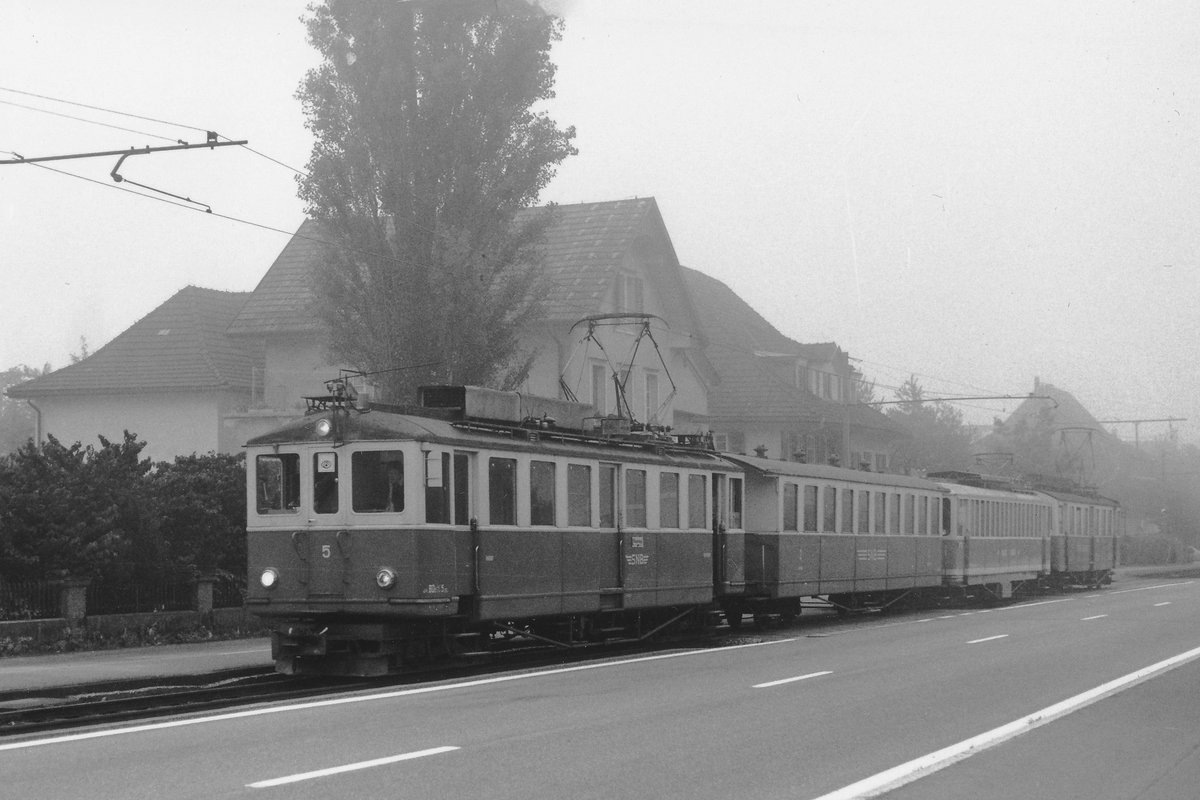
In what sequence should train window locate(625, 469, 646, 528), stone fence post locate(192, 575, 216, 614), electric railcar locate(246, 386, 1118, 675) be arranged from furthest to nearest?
1. stone fence post locate(192, 575, 216, 614)
2. train window locate(625, 469, 646, 528)
3. electric railcar locate(246, 386, 1118, 675)

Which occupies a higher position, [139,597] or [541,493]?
[541,493]

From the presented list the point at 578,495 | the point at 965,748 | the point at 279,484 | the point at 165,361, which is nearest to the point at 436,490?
the point at 279,484

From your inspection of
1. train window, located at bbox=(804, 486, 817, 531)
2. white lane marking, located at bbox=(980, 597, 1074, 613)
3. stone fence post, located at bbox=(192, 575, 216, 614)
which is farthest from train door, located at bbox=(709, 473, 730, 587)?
white lane marking, located at bbox=(980, 597, 1074, 613)

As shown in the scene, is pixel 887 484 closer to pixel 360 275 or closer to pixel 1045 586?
pixel 360 275

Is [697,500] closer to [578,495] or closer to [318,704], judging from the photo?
[578,495]

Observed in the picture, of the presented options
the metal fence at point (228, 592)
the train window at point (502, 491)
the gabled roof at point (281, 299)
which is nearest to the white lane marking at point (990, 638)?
the train window at point (502, 491)

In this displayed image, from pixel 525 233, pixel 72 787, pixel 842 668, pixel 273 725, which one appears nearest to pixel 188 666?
pixel 273 725

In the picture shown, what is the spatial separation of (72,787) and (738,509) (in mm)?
16374

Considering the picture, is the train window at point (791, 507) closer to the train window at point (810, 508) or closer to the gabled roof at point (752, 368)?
the train window at point (810, 508)

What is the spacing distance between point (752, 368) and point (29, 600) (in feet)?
124

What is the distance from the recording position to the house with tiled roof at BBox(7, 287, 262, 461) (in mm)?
42469

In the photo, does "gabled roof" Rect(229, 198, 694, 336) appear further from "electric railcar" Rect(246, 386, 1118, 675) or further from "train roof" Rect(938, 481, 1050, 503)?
"electric railcar" Rect(246, 386, 1118, 675)

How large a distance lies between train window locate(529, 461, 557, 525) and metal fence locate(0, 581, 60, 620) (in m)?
6.84

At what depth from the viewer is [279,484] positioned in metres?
17.4
